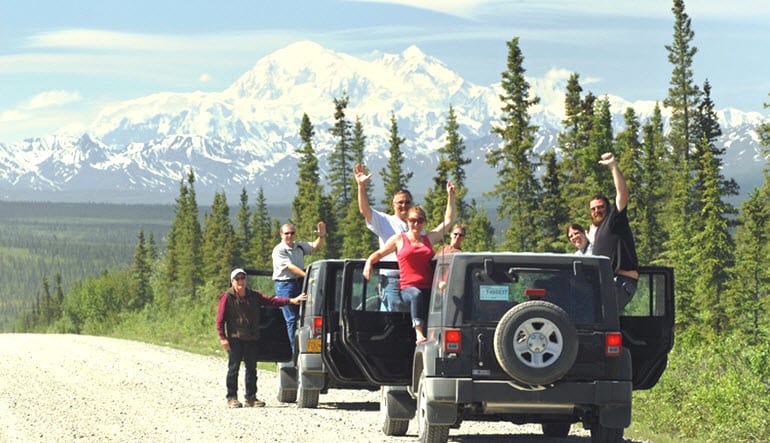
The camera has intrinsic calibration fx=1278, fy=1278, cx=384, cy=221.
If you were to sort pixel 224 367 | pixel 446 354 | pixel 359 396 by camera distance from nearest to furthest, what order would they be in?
pixel 446 354 → pixel 359 396 → pixel 224 367

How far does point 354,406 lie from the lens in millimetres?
17406

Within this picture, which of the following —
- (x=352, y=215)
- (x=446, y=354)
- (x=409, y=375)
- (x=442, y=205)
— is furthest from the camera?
(x=352, y=215)

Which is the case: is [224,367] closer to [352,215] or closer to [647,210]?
[647,210]

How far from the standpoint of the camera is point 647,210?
295ft

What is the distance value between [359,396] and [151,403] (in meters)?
3.20

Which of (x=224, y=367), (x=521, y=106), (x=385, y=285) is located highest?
(x=521, y=106)

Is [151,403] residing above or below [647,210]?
below

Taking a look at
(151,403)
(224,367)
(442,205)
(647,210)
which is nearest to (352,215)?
(442,205)

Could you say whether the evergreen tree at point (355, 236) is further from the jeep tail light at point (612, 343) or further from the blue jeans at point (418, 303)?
the jeep tail light at point (612, 343)

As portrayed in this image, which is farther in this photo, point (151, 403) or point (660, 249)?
point (660, 249)

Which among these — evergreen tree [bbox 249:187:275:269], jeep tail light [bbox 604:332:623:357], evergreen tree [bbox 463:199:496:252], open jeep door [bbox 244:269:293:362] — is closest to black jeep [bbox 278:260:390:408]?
open jeep door [bbox 244:269:293:362]

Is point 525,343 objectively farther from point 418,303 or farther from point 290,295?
point 290,295

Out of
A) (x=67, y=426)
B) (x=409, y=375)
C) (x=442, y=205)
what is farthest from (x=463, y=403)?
(x=442, y=205)

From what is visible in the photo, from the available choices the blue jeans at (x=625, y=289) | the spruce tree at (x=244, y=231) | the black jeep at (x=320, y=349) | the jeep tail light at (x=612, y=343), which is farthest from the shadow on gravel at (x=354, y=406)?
the spruce tree at (x=244, y=231)
